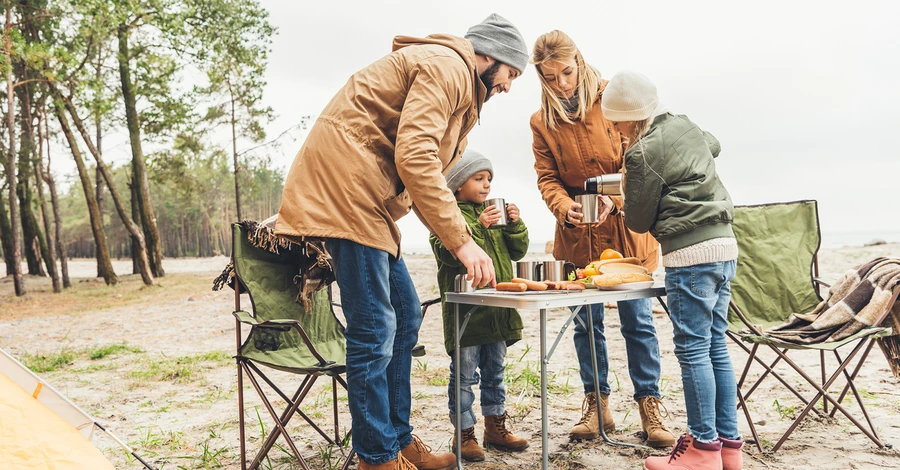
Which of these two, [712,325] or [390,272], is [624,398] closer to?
[712,325]

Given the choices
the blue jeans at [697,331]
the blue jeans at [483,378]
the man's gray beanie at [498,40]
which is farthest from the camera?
the blue jeans at [483,378]

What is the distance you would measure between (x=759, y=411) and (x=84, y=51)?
14.4m

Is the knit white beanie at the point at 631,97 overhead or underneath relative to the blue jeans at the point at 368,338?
overhead

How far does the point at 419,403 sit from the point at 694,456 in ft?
6.09

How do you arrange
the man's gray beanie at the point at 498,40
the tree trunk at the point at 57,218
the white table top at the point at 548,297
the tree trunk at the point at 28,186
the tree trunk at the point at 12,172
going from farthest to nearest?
the tree trunk at the point at 57,218, the tree trunk at the point at 28,186, the tree trunk at the point at 12,172, the man's gray beanie at the point at 498,40, the white table top at the point at 548,297

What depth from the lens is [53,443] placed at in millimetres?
2109

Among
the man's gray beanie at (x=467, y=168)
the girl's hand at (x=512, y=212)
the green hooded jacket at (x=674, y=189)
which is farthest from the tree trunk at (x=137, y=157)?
the green hooded jacket at (x=674, y=189)

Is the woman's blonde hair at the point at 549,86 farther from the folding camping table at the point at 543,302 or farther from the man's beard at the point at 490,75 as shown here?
the folding camping table at the point at 543,302

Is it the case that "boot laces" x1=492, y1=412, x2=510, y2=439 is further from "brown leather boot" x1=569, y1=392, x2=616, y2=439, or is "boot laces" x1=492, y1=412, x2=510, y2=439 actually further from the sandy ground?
"brown leather boot" x1=569, y1=392, x2=616, y2=439

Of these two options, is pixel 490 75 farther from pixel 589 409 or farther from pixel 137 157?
pixel 137 157

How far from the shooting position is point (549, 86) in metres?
3.06

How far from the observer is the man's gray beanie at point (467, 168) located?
2.99m

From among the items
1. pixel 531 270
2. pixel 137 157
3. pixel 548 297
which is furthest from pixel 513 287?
pixel 137 157

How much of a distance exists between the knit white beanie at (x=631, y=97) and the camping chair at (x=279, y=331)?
1403mm
